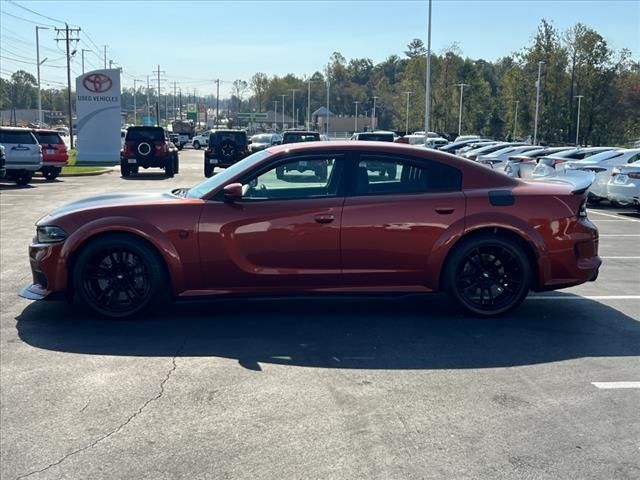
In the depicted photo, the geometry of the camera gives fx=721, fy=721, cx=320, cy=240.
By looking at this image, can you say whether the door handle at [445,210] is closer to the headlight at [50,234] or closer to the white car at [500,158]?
the headlight at [50,234]

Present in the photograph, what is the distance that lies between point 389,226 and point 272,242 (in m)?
1.04

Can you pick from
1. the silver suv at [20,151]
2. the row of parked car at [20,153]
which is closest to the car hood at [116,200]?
the row of parked car at [20,153]

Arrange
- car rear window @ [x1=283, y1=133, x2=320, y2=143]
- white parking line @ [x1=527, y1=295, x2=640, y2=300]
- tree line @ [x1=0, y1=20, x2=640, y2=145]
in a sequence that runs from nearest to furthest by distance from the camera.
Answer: white parking line @ [x1=527, y1=295, x2=640, y2=300]
car rear window @ [x1=283, y1=133, x2=320, y2=143]
tree line @ [x1=0, y1=20, x2=640, y2=145]

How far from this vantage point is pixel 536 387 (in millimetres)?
4867

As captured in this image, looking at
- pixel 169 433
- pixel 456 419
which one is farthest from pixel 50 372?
pixel 456 419

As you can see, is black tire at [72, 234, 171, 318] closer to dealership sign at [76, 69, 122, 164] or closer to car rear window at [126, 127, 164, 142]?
car rear window at [126, 127, 164, 142]

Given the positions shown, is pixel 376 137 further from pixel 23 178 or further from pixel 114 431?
pixel 114 431

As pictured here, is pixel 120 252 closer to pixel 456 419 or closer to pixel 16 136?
pixel 456 419

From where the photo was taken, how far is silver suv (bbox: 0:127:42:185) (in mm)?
21719

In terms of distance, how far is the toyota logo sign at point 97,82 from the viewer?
3712 cm

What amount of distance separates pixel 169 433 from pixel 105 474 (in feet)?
1.71

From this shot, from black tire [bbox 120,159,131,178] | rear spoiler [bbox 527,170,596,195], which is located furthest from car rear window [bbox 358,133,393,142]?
rear spoiler [bbox 527,170,596,195]

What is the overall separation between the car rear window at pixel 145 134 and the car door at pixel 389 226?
2320 centimetres

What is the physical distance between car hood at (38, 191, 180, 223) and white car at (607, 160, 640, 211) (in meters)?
12.3
